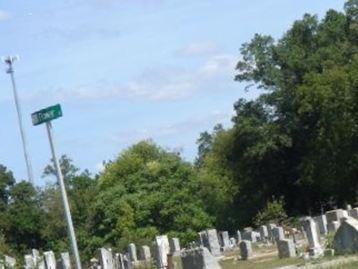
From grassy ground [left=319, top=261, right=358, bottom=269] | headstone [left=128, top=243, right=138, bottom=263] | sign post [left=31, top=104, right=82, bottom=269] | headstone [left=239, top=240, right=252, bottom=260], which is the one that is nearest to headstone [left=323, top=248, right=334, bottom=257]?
grassy ground [left=319, top=261, right=358, bottom=269]

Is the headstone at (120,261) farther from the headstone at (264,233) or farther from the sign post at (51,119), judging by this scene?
the sign post at (51,119)

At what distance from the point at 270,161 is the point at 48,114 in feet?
203

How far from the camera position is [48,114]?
11.7 meters

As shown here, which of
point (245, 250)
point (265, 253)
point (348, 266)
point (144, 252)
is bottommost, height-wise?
point (348, 266)

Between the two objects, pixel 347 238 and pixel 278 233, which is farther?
pixel 278 233

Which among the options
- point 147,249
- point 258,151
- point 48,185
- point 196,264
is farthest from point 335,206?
point 196,264

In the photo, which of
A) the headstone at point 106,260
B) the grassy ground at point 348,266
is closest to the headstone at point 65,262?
the headstone at point 106,260

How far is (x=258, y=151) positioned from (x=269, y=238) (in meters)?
24.4

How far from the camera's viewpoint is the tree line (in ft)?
→ 214

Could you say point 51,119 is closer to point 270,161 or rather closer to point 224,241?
point 224,241

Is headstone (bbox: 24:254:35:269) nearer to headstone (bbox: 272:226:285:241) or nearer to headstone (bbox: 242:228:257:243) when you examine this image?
headstone (bbox: 272:226:285:241)

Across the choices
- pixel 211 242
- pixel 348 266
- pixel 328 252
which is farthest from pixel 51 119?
pixel 211 242

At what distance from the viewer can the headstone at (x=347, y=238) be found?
23859mm

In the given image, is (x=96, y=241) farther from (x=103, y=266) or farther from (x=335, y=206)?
(x=103, y=266)
